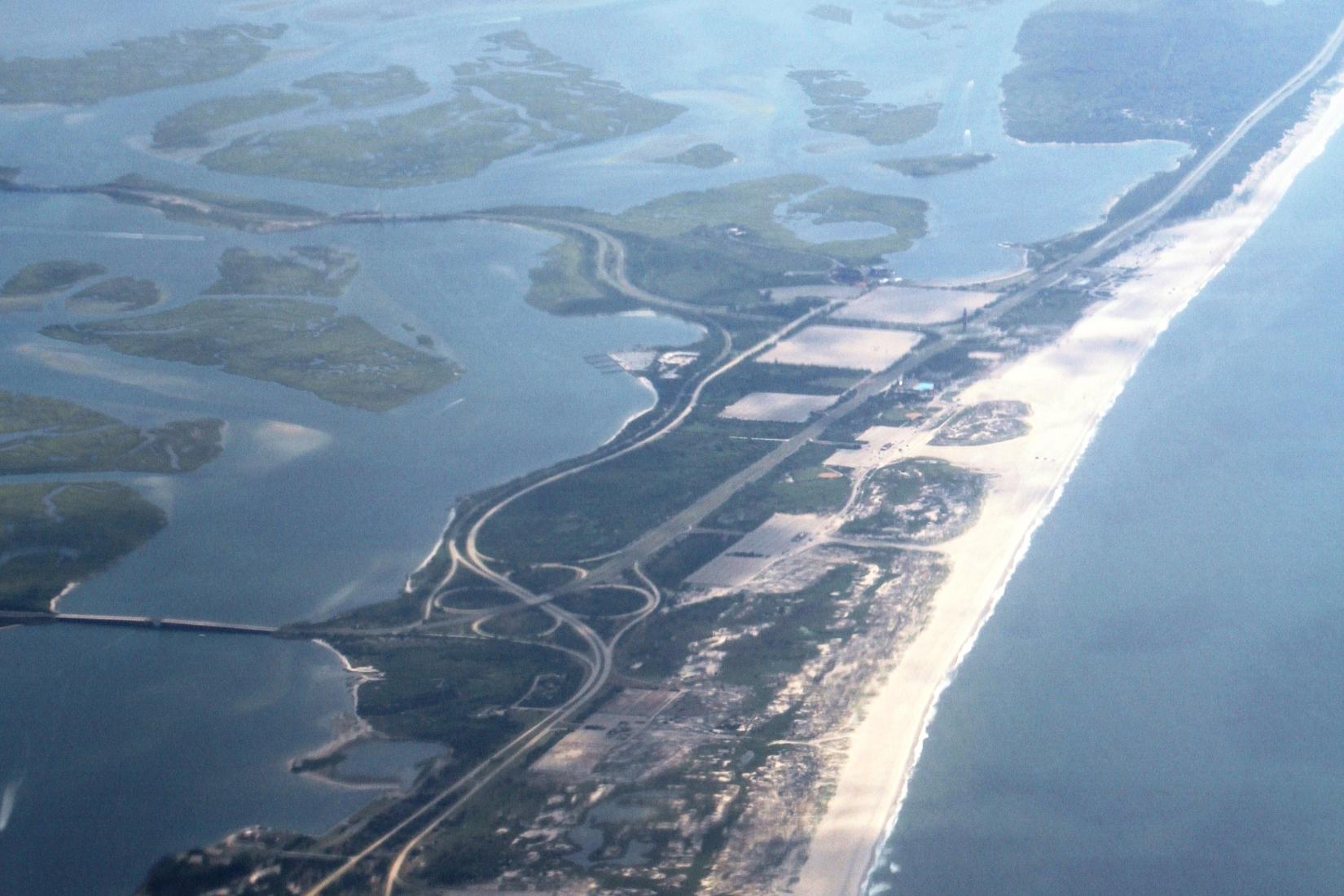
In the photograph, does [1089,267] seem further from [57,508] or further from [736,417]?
[57,508]

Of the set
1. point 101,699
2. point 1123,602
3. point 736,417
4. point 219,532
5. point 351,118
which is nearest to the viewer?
point 101,699

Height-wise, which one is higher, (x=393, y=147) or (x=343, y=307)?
(x=393, y=147)

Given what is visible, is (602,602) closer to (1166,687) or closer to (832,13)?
(1166,687)

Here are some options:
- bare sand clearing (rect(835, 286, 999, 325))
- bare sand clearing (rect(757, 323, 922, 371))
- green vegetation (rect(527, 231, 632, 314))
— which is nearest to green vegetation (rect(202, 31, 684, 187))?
green vegetation (rect(527, 231, 632, 314))

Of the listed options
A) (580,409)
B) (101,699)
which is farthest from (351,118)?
(101,699)

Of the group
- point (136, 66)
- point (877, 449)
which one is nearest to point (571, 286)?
point (877, 449)

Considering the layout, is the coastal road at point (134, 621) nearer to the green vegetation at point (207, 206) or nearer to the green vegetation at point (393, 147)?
the green vegetation at point (207, 206)
